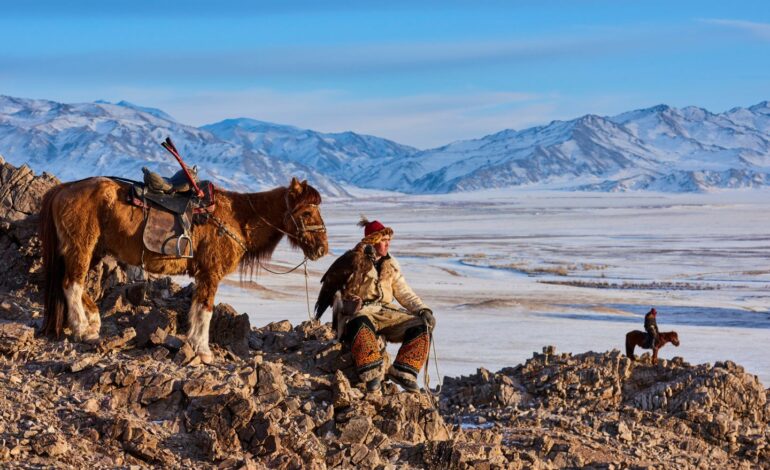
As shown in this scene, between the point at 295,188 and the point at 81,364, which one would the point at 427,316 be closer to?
the point at 295,188

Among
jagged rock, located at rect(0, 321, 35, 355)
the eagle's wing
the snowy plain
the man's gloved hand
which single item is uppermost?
the eagle's wing

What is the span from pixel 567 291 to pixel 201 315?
68.7 feet

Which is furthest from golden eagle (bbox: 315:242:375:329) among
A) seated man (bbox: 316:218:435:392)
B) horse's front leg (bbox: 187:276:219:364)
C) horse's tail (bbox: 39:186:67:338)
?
horse's tail (bbox: 39:186:67:338)

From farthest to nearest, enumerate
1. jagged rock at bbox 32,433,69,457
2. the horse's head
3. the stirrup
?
the horse's head < the stirrup < jagged rock at bbox 32,433,69,457

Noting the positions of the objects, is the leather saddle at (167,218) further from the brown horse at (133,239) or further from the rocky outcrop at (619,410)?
the rocky outcrop at (619,410)

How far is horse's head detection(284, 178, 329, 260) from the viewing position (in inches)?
310

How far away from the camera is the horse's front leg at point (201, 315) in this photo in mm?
7551

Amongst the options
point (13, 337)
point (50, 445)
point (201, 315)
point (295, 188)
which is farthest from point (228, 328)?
point (50, 445)

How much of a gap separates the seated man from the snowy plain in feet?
19.1

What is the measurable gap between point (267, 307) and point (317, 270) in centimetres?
898

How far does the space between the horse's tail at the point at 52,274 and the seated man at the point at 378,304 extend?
77.1 inches

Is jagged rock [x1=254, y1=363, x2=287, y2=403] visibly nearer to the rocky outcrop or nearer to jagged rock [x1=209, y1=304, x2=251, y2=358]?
jagged rock [x1=209, y1=304, x2=251, y2=358]

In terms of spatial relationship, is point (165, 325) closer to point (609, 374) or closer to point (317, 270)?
point (609, 374)

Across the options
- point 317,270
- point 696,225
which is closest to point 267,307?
point 317,270
